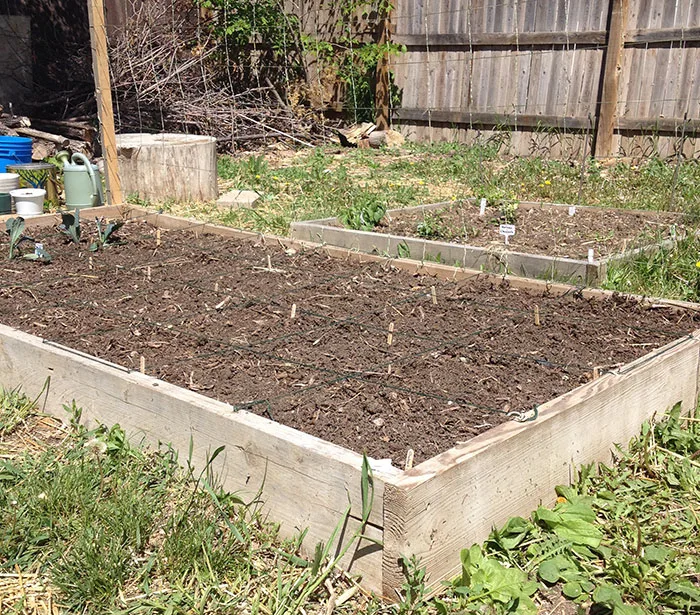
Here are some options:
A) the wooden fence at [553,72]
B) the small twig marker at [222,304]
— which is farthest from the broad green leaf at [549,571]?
the wooden fence at [553,72]

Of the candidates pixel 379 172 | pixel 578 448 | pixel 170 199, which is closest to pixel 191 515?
pixel 578 448

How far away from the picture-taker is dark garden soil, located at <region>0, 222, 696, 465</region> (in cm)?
262

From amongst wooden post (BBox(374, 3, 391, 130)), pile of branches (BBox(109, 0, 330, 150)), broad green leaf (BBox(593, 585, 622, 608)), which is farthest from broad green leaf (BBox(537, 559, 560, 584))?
wooden post (BBox(374, 3, 391, 130))

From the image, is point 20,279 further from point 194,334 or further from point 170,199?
point 170,199

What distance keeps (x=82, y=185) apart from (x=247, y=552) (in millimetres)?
4640

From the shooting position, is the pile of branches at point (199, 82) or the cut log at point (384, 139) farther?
the pile of branches at point (199, 82)

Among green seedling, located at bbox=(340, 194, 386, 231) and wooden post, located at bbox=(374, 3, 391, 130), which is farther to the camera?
wooden post, located at bbox=(374, 3, 391, 130)

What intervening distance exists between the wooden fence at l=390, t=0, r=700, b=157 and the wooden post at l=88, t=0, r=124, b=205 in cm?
422

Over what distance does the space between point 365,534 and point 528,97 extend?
7.94m

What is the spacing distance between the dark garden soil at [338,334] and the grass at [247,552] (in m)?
0.35

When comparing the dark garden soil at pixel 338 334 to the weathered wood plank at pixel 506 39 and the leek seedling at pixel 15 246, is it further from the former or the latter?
the weathered wood plank at pixel 506 39

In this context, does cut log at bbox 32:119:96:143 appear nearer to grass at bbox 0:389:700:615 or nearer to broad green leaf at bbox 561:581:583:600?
grass at bbox 0:389:700:615

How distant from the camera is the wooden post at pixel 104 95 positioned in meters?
5.98

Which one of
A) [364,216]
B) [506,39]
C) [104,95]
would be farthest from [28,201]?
[506,39]
